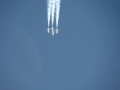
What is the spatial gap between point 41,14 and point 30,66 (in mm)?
736

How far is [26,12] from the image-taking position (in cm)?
211

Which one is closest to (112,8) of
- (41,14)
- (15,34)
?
(41,14)

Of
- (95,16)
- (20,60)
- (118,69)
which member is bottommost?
(118,69)

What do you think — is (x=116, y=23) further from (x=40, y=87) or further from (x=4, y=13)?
(x=4, y=13)

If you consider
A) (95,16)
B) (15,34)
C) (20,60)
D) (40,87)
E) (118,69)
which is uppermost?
(95,16)

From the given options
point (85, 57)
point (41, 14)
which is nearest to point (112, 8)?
point (85, 57)

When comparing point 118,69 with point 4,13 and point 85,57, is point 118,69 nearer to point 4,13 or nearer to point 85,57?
point 85,57

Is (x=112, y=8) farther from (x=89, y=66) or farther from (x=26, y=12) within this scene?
(x=26, y=12)

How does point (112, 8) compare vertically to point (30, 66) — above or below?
above

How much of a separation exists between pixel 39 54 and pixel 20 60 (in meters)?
0.27

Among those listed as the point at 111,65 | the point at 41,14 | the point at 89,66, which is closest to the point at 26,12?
the point at 41,14

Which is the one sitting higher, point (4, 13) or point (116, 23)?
point (4, 13)

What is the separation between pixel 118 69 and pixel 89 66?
432 mm

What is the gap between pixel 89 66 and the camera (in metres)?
2.18
